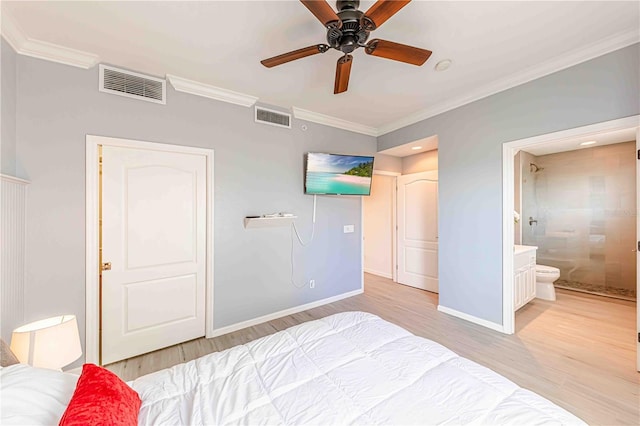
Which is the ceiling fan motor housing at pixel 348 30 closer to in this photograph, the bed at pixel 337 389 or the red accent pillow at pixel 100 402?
the bed at pixel 337 389

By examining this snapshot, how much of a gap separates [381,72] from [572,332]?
11.1 feet

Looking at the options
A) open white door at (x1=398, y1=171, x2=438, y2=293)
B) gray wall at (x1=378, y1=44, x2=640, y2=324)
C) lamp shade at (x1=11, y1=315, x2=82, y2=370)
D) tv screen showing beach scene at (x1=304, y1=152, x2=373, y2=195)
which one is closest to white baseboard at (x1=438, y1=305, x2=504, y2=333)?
gray wall at (x1=378, y1=44, x2=640, y2=324)

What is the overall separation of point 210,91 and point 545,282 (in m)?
5.09

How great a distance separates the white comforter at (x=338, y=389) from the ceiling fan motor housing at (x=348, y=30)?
180 cm

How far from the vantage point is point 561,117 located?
7.59 ft

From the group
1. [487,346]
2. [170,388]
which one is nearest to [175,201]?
[170,388]

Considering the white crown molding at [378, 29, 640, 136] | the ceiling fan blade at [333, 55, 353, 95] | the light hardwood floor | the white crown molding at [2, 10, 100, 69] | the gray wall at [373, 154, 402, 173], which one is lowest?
the light hardwood floor

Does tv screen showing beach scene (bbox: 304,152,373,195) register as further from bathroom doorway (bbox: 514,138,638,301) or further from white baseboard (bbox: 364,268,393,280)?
bathroom doorway (bbox: 514,138,638,301)

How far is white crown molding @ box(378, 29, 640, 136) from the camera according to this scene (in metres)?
1.98

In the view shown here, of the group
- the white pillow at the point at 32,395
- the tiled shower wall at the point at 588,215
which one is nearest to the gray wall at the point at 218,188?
the white pillow at the point at 32,395

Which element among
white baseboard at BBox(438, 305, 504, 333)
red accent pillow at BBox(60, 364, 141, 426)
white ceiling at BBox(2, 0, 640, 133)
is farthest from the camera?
white baseboard at BBox(438, 305, 504, 333)

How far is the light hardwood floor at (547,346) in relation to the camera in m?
1.81

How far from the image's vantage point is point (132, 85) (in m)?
2.33

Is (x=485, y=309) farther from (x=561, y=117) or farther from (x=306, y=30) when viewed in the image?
(x=306, y=30)
